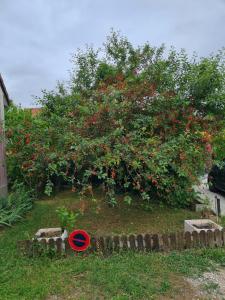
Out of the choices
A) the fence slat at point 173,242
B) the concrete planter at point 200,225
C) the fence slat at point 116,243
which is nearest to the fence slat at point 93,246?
the fence slat at point 116,243

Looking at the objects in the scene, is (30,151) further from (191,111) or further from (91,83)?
(91,83)

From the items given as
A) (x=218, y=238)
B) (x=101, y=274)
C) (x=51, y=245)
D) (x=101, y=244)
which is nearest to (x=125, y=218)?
(x=101, y=244)

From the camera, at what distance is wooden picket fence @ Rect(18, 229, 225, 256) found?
16.4 feet

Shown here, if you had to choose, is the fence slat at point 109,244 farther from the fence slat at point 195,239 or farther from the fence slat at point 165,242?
the fence slat at point 195,239

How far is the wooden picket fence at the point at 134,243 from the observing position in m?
4.99

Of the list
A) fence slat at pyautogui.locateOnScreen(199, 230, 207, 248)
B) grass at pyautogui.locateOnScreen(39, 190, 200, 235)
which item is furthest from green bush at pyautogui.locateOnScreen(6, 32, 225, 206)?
fence slat at pyautogui.locateOnScreen(199, 230, 207, 248)

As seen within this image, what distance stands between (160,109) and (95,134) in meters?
1.57

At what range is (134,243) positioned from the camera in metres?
5.10

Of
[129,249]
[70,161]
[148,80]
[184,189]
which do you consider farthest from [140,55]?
[129,249]

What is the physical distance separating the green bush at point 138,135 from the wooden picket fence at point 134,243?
642 mm

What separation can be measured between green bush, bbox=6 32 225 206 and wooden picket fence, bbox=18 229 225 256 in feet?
2.11

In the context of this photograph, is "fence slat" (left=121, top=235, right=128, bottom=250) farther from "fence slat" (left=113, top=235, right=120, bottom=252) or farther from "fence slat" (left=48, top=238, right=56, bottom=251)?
"fence slat" (left=48, top=238, right=56, bottom=251)

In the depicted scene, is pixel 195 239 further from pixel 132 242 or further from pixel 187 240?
pixel 132 242

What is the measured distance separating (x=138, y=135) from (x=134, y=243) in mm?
1900
